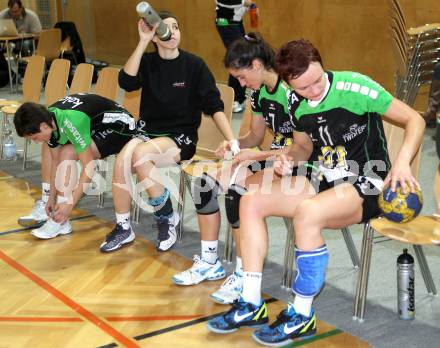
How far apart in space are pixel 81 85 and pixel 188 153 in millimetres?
1780

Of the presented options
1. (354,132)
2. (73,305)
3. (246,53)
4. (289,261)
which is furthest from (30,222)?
(354,132)

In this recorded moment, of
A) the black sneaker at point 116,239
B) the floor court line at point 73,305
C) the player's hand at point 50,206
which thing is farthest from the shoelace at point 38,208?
the black sneaker at point 116,239

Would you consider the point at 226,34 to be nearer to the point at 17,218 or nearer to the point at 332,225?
the point at 17,218

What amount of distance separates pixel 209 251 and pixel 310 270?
2.91 feet

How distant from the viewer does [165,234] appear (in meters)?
4.04

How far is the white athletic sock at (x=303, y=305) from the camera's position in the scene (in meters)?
2.84

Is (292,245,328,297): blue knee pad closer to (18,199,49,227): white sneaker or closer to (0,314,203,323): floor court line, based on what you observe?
(0,314,203,323): floor court line

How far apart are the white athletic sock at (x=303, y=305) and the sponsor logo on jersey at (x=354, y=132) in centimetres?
66

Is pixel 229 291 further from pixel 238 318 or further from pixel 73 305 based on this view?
pixel 73 305

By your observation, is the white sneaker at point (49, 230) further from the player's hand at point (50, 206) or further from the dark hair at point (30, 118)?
the dark hair at point (30, 118)

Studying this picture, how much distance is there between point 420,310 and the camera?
3137mm

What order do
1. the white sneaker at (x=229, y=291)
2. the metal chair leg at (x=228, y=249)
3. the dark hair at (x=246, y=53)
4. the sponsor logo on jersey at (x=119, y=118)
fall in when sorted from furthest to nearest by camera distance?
the sponsor logo on jersey at (x=119, y=118) < the metal chair leg at (x=228, y=249) < the white sneaker at (x=229, y=291) < the dark hair at (x=246, y=53)

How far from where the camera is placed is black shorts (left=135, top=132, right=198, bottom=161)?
401 centimetres

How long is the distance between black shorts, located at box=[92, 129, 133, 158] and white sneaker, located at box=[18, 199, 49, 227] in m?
0.61
